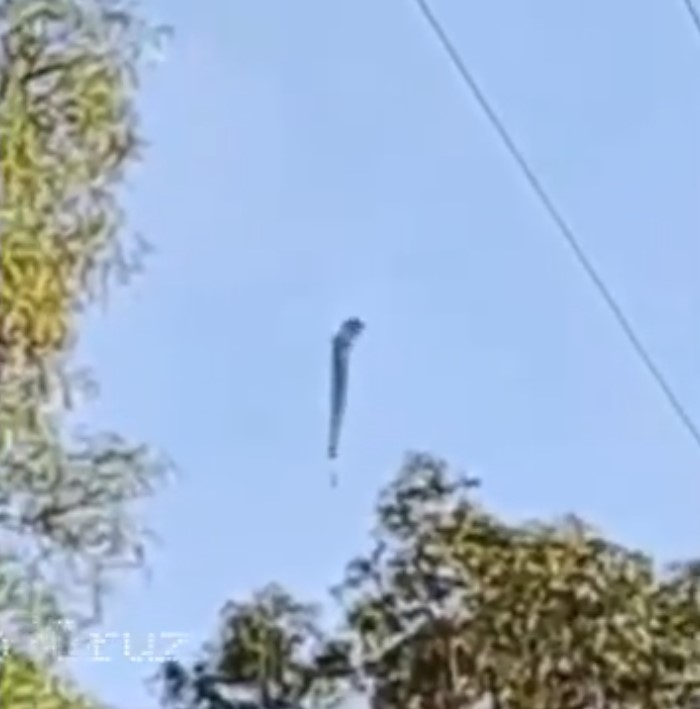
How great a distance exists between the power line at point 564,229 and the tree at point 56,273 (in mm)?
233

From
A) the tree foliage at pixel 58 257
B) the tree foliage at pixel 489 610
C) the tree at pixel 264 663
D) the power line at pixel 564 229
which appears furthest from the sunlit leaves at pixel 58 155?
the tree foliage at pixel 489 610

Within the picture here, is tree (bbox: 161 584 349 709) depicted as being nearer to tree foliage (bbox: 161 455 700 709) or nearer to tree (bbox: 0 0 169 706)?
tree foliage (bbox: 161 455 700 709)

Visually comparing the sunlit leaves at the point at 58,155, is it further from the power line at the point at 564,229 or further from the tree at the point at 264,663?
the tree at the point at 264,663

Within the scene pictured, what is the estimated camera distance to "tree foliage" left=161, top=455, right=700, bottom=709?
1982 mm

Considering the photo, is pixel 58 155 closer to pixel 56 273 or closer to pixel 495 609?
pixel 56 273

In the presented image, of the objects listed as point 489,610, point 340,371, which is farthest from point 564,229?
point 489,610

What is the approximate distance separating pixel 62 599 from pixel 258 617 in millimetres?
374

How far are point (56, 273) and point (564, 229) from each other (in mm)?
539

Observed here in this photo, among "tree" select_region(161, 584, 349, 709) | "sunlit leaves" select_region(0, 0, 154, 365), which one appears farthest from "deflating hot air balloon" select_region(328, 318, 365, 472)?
"sunlit leaves" select_region(0, 0, 154, 365)

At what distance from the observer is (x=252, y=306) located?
1.69m

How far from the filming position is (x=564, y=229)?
1807 millimetres

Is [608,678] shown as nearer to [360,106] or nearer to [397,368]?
[397,368]

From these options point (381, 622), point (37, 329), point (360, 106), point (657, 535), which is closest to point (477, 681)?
point (381, 622)

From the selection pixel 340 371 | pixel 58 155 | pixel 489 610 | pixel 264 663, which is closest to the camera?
pixel 58 155
